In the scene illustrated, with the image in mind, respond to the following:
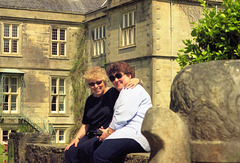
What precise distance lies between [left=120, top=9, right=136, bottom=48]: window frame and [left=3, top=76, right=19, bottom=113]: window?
6161 mm

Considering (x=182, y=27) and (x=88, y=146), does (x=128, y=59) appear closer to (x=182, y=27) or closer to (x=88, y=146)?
(x=182, y=27)

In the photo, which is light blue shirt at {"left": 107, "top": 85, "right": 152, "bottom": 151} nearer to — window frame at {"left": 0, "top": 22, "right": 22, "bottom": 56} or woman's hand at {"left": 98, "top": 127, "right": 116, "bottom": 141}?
woman's hand at {"left": 98, "top": 127, "right": 116, "bottom": 141}

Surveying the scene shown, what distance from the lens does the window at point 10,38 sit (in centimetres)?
2473

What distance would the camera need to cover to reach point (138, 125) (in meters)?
4.83

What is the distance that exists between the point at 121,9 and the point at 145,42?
2524mm

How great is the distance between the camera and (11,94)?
81.1 ft

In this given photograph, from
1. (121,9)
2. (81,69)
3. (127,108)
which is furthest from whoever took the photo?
(81,69)

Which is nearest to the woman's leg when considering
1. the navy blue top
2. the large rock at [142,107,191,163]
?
the navy blue top

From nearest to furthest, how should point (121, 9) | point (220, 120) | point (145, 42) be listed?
point (220, 120) < point (145, 42) < point (121, 9)

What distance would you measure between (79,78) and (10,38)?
12.9 feet

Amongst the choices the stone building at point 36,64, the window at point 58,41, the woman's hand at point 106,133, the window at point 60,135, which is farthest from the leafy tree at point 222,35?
the window at point 58,41

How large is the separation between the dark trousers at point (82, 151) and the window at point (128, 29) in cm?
1535

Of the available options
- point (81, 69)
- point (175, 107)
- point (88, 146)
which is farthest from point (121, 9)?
point (175, 107)

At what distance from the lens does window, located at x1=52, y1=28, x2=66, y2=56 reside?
25.9 meters
